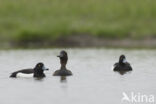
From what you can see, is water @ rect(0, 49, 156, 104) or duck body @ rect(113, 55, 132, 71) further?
duck body @ rect(113, 55, 132, 71)

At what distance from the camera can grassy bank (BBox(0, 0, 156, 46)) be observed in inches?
1651

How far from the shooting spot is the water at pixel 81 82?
2130 cm

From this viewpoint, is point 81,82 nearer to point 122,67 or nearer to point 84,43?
point 122,67

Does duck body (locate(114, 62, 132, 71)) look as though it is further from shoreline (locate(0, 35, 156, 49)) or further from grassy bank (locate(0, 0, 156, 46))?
grassy bank (locate(0, 0, 156, 46))

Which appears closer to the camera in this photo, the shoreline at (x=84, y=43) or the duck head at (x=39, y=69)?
the duck head at (x=39, y=69)

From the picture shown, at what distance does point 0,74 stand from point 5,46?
13625 mm

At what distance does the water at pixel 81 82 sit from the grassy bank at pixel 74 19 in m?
6.95

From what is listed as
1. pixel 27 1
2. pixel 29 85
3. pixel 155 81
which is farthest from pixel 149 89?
pixel 27 1

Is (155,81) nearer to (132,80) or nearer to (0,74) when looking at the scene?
(132,80)

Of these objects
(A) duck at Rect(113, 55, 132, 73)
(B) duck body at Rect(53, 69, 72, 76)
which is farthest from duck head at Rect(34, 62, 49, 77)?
(A) duck at Rect(113, 55, 132, 73)

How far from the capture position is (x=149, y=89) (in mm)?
22672

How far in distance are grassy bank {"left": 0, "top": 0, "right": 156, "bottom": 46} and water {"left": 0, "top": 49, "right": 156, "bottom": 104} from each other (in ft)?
22.8

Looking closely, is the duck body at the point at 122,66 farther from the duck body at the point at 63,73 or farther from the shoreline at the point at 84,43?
the shoreline at the point at 84,43

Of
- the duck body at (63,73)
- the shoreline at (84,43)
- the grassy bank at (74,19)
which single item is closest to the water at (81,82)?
the duck body at (63,73)
